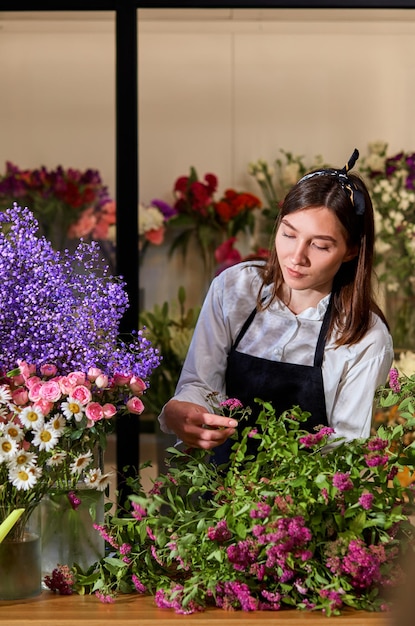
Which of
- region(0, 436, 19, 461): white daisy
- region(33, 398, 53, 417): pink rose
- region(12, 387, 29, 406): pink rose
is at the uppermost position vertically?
region(12, 387, 29, 406): pink rose

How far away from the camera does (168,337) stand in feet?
12.9

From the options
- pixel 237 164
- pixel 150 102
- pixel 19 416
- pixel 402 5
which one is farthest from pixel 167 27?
pixel 19 416

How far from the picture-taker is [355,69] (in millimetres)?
3955

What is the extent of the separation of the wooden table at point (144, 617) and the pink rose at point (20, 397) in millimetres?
302

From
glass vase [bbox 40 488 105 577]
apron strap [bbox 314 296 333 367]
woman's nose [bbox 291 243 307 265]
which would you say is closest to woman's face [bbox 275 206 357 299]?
woman's nose [bbox 291 243 307 265]

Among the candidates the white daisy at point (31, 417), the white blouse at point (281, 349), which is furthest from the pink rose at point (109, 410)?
the white blouse at point (281, 349)

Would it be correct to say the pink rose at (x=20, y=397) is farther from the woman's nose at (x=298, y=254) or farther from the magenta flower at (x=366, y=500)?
the woman's nose at (x=298, y=254)

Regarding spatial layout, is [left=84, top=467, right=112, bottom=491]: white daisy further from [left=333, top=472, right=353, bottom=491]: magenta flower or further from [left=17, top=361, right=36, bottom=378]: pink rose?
[left=333, top=472, right=353, bottom=491]: magenta flower

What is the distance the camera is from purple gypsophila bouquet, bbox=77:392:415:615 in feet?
4.78

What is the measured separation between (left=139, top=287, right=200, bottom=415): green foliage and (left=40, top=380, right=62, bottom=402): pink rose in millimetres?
2348

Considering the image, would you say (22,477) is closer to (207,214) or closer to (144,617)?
(144,617)

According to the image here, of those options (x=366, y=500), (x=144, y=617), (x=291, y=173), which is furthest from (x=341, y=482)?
(x=291, y=173)

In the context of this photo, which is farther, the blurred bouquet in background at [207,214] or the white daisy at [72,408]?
the blurred bouquet in background at [207,214]

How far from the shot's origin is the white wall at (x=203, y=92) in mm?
3934
